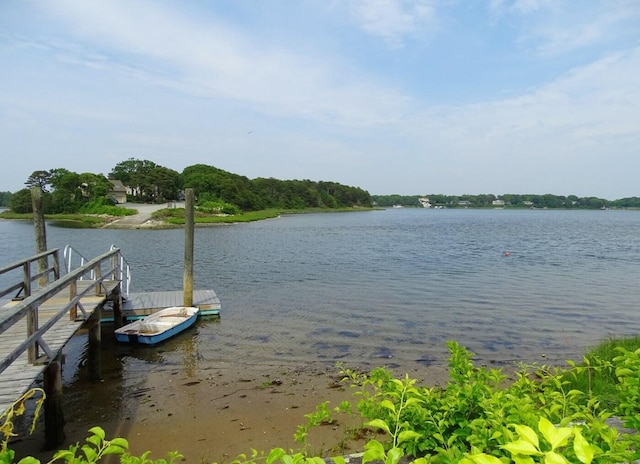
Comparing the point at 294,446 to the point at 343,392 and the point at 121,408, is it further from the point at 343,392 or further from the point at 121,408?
the point at 121,408

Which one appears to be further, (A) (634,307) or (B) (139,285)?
(B) (139,285)

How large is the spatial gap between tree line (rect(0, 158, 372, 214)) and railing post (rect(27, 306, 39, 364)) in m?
79.1

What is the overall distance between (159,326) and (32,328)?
6977 millimetres

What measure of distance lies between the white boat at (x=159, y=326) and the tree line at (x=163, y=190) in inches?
2823

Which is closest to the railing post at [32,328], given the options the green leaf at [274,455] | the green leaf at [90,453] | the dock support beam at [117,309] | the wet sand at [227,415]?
the wet sand at [227,415]

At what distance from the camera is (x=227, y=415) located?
8.55 meters

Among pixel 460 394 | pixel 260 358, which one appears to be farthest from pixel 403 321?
pixel 460 394

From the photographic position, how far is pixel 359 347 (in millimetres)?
12727

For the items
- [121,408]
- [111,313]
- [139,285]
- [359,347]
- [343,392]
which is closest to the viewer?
[121,408]

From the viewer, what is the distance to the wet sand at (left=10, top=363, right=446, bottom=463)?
23.9 feet

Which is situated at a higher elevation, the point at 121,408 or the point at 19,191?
the point at 19,191

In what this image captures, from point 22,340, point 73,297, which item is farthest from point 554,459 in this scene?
point 73,297

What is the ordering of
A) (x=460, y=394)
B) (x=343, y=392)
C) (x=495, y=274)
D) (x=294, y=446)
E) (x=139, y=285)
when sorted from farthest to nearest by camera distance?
(x=495, y=274)
(x=139, y=285)
(x=343, y=392)
(x=294, y=446)
(x=460, y=394)

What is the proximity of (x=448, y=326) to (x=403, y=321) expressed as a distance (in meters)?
1.59
